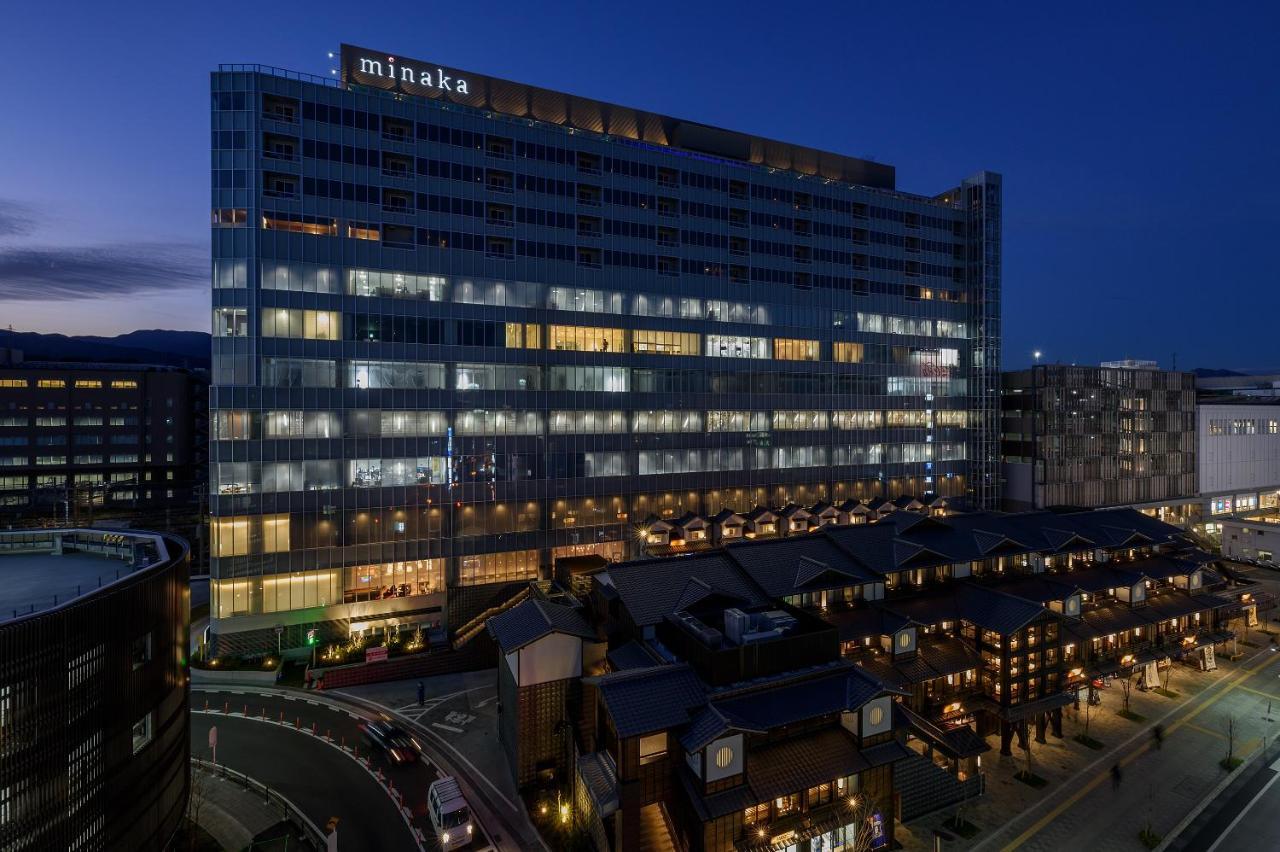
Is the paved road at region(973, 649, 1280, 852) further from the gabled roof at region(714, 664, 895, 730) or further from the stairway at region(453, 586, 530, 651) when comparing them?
the stairway at region(453, 586, 530, 651)

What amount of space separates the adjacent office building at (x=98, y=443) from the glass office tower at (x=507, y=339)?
85973mm

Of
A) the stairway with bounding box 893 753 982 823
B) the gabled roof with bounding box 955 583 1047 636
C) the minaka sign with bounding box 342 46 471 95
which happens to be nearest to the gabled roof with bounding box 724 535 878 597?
the gabled roof with bounding box 955 583 1047 636

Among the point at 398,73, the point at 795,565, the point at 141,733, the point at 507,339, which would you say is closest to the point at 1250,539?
the point at 795,565

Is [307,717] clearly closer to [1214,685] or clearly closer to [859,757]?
[859,757]

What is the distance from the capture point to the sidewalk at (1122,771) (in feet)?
108

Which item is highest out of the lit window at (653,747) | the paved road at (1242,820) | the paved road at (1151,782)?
the lit window at (653,747)

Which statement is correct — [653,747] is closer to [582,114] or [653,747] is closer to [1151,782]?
[1151,782]

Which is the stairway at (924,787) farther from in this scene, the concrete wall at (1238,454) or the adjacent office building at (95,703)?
the concrete wall at (1238,454)

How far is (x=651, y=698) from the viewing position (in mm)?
28594

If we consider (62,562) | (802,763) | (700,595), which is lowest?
(802,763)

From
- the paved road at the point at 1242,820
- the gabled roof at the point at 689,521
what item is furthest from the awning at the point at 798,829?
the gabled roof at the point at 689,521

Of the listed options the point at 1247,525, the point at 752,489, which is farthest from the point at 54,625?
the point at 1247,525

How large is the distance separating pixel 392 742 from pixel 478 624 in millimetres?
18973

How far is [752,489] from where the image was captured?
8494cm
